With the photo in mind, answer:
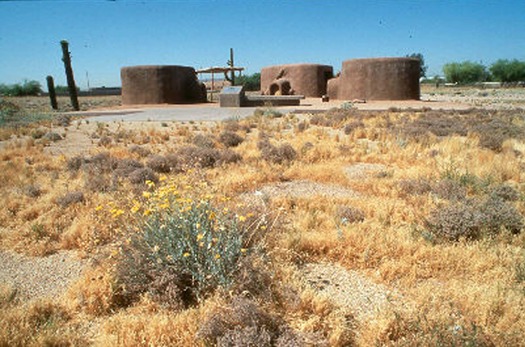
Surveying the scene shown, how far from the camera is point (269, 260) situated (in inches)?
128

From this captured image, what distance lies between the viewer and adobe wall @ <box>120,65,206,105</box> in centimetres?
2462

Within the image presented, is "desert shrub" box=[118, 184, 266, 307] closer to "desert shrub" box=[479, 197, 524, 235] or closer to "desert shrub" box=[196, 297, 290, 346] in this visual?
"desert shrub" box=[196, 297, 290, 346]

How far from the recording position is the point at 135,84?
25.0 m

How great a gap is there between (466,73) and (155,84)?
72.8 m

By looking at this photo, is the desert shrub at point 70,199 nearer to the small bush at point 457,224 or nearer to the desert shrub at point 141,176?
the desert shrub at point 141,176

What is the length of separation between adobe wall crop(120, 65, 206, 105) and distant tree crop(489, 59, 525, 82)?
209 ft

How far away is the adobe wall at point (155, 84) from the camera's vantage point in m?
24.6

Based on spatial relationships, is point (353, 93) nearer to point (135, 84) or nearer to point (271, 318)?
point (135, 84)

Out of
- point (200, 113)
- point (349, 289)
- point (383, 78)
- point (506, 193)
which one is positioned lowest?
point (349, 289)

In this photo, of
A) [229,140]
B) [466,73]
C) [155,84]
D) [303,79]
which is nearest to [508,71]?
[466,73]

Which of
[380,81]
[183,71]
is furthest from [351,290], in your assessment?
[183,71]

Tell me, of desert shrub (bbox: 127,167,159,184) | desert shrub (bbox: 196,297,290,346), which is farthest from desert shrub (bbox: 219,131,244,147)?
desert shrub (bbox: 196,297,290,346)

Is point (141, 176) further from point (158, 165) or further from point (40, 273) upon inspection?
point (40, 273)

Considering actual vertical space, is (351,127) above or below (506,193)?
above
